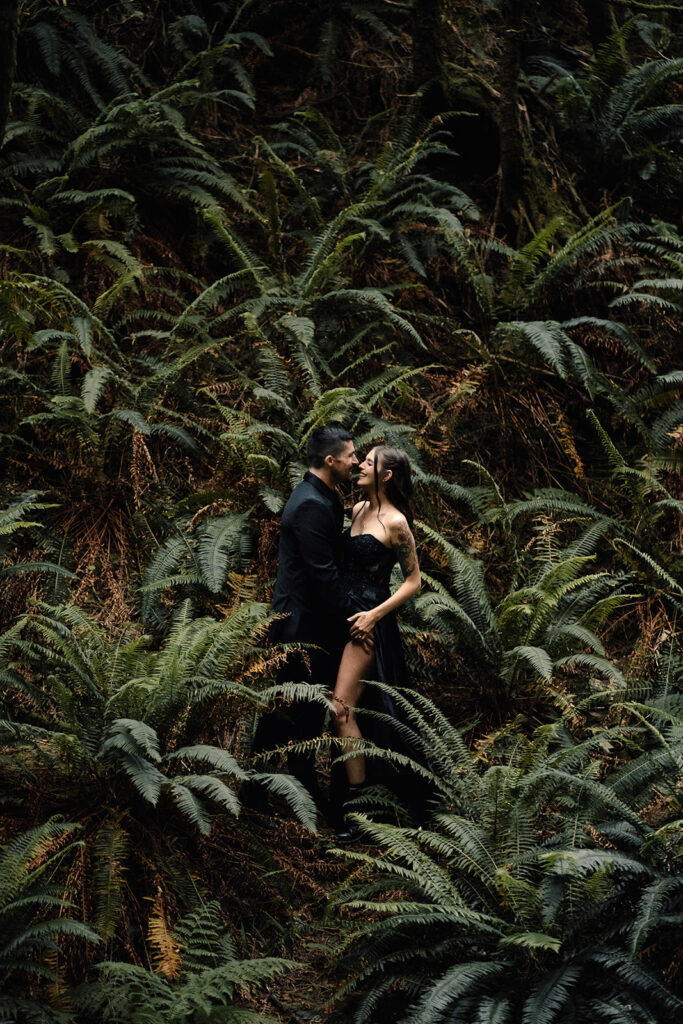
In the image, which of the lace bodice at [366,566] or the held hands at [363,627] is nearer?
the held hands at [363,627]

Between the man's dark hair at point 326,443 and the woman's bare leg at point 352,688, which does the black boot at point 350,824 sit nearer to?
the woman's bare leg at point 352,688

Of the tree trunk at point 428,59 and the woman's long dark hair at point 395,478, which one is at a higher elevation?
the tree trunk at point 428,59

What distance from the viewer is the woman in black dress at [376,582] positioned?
4.60 meters

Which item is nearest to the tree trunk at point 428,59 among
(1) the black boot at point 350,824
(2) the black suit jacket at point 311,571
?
(2) the black suit jacket at point 311,571

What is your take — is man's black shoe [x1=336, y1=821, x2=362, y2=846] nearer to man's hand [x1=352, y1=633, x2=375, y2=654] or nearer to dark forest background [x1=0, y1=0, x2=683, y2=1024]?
dark forest background [x1=0, y1=0, x2=683, y2=1024]

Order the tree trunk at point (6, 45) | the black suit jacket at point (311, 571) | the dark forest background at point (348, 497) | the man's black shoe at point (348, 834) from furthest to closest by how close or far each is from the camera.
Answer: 1. the black suit jacket at point (311, 571)
2. the man's black shoe at point (348, 834)
3. the dark forest background at point (348, 497)
4. the tree trunk at point (6, 45)

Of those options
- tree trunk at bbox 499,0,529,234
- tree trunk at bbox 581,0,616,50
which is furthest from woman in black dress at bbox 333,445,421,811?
tree trunk at bbox 581,0,616,50

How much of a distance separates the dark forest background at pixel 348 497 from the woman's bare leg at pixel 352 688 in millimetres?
219

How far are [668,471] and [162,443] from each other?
365cm

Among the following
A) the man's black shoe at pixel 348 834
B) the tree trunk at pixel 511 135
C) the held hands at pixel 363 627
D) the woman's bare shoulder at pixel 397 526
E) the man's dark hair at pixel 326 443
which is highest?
the tree trunk at pixel 511 135

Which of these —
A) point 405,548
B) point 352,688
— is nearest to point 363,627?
point 352,688

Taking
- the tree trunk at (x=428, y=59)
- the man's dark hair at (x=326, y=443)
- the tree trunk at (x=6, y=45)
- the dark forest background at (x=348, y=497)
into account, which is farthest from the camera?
the tree trunk at (x=428, y=59)

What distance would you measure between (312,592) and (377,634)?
39 cm

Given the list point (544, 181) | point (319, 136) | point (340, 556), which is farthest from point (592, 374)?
point (319, 136)
